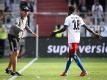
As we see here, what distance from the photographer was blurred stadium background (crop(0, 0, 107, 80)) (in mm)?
29656

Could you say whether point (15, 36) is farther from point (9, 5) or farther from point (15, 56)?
point (9, 5)

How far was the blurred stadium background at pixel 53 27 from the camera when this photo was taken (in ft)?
97.3

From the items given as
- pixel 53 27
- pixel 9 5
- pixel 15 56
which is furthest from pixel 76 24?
pixel 9 5

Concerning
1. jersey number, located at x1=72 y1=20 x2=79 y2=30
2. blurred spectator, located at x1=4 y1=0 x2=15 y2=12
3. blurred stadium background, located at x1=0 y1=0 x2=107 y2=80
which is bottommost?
blurred stadium background, located at x1=0 y1=0 x2=107 y2=80

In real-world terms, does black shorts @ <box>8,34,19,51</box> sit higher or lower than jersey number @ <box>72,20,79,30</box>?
A: lower

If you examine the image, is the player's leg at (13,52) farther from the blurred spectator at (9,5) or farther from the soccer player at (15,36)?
the blurred spectator at (9,5)

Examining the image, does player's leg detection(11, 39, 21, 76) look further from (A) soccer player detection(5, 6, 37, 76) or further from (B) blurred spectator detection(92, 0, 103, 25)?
(B) blurred spectator detection(92, 0, 103, 25)

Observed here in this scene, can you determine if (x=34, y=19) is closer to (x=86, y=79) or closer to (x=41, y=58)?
(x=41, y=58)

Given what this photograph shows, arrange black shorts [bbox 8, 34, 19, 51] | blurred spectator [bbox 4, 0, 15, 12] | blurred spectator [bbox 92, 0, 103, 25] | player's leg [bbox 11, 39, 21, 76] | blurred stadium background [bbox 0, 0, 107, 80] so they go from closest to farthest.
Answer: player's leg [bbox 11, 39, 21, 76] → black shorts [bbox 8, 34, 19, 51] → blurred stadium background [bbox 0, 0, 107, 80] → blurred spectator [bbox 92, 0, 103, 25] → blurred spectator [bbox 4, 0, 15, 12]

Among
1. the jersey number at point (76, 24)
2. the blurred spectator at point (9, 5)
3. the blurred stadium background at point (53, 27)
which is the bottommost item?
the blurred stadium background at point (53, 27)

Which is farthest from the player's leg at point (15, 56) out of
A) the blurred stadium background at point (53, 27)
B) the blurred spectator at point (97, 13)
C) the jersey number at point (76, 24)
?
the blurred spectator at point (97, 13)

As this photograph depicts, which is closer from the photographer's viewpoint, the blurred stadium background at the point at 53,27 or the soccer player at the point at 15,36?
the soccer player at the point at 15,36

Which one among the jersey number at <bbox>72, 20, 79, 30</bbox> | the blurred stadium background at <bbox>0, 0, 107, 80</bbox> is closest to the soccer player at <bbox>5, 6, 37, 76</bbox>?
the jersey number at <bbox>72, 20, 79, 30</bbox>

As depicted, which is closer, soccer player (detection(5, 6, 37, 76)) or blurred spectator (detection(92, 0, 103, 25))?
soccer player (detection(5, 6, 37, 76))
